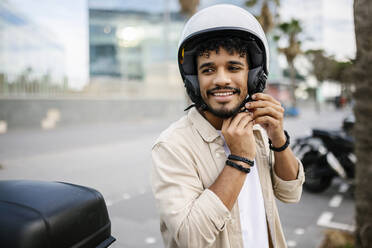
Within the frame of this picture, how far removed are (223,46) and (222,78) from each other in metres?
0.14

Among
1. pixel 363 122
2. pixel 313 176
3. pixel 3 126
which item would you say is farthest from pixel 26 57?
pixel 363 122

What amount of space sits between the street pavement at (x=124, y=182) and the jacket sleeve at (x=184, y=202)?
2343 mm

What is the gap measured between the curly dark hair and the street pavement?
8.48 feet

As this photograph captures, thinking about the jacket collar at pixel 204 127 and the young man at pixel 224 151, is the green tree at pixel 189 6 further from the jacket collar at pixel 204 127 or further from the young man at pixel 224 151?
the jacket collar at pixel 204 127

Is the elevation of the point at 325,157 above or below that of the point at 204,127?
below

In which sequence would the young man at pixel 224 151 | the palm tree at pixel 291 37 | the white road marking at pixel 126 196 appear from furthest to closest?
the palm tree at pixel 291 37 < the white road marking at pixel 126 196 < the young man at pixel 224 151

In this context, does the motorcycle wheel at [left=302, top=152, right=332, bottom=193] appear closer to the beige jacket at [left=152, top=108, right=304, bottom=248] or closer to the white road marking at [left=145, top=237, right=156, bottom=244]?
the white road marking at [left=145, top=237, right=156, bottom=244]

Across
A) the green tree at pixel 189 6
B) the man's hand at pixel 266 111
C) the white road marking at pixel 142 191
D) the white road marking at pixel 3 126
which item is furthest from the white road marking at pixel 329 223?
the white road marking at pixel 3 126

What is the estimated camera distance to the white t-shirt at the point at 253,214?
1.27 meters

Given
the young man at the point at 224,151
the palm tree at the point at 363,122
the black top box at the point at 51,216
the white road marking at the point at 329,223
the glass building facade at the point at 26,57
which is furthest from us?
the glass building facade at the point at 26,57

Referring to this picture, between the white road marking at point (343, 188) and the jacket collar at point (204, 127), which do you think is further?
the white road marking at point (343, 188)

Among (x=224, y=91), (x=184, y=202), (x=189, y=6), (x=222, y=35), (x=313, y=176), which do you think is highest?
(x=189, y=6)

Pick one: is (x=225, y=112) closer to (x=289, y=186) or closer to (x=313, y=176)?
(x=289, y=186)

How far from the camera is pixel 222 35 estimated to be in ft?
4.26
